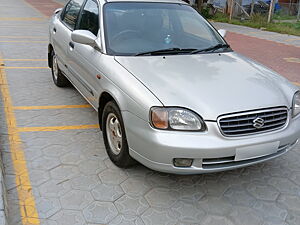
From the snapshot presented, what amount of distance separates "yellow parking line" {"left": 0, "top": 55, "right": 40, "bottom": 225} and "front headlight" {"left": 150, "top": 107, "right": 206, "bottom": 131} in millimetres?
1245

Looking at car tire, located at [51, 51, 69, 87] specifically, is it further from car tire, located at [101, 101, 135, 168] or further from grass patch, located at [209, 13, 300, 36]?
grass patch, located at [209, 13, 300, 36]

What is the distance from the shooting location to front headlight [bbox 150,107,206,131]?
112 inches

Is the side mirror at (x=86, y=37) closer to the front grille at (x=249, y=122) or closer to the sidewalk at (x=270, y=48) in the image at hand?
the front grille at (x=249, y=122)

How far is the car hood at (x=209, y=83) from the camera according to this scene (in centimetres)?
294

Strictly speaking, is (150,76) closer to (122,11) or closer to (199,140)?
(199,140)

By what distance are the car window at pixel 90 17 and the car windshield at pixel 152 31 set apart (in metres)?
0.16

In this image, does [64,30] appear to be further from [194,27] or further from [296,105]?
[296,105]

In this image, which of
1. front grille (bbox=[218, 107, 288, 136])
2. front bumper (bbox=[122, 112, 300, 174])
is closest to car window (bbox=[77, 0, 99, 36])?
front bumper (bbox=[122, 112, 300, 174])

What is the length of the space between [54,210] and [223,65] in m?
2.19

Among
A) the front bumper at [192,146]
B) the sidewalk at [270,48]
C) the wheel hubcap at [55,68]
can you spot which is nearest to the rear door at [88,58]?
the front bumper at [192,146]

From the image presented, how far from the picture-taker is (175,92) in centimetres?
303

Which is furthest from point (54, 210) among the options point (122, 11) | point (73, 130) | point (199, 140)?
point (122, 11)

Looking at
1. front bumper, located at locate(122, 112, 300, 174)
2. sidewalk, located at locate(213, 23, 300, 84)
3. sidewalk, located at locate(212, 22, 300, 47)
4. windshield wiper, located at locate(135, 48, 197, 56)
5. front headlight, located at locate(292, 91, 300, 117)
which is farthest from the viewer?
sidewalk, located at locate(212, 22, 300, 47)

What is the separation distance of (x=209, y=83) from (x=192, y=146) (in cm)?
72
